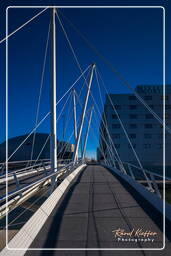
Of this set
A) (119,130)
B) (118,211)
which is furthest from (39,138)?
(118,211)

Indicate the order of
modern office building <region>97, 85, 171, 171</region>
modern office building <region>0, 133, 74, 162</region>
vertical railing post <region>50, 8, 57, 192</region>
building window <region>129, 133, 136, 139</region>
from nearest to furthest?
vertical railing post <region>50, 8, 57, 192</region> < modern office building <region>97, 85, 171, 171</region> < building window <region>129, 133, 136, 139</region> < modern office building <region>0, 133, 74, 162</region>

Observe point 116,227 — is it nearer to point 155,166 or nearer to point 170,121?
point 155,166

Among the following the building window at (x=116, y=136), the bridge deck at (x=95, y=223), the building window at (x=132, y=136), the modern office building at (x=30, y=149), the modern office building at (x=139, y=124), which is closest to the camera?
the bridge deck at (x=95, y=223)

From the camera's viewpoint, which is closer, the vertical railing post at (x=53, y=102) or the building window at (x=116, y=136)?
the vertical railing post at (x=53, y=102)

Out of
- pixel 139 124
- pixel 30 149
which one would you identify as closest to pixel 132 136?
pixel 139 124

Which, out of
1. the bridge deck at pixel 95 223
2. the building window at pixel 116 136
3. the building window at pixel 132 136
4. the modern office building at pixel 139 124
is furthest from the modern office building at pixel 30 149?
the bridge deck at pixel 95 223

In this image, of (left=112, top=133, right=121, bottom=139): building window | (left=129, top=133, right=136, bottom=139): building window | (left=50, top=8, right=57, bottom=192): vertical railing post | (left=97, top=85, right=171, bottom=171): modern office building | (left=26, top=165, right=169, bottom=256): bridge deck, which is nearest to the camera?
(left=26, top=165, right=169, bottom=256): bridge deck

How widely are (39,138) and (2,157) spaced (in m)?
12.2

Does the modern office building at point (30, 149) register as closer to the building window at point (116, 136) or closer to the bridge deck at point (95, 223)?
the building window at point (116, 136)

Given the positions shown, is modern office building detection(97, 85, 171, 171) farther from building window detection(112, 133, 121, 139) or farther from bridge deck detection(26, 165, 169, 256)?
bridge deck detection(26, 165, 169, 256)

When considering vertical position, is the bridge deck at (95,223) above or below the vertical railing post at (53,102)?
below

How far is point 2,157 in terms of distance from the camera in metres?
69.4

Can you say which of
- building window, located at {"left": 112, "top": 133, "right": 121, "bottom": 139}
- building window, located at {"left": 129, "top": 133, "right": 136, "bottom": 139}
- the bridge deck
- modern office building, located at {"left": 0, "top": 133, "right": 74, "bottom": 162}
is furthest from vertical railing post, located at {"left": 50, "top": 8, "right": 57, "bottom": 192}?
modern office building, located at {"left": 0, "top": 133, "right": 74, "bottom": 162}

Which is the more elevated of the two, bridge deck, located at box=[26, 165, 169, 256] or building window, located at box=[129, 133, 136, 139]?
building window, located at box=[129, 133, 136, 139]
